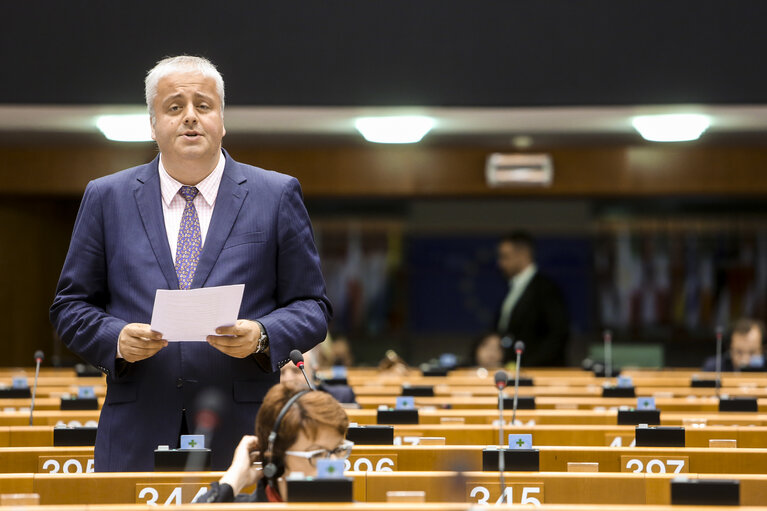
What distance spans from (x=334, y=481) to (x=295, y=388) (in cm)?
38

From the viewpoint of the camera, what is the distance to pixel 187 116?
2.78 metres

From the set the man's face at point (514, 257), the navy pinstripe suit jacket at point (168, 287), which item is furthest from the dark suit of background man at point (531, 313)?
the navy pinstripe suit jacket at point (168, 287)

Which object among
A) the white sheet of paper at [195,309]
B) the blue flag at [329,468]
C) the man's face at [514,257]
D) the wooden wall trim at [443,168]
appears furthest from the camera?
the wooden wall trim at [443,168]

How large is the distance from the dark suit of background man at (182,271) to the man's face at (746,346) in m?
5.99

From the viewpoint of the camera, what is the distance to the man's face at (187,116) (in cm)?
279

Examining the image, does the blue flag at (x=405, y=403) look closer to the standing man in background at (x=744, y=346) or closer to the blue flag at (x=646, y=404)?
the blue flag at (x=646, y=404)

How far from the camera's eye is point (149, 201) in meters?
2.88

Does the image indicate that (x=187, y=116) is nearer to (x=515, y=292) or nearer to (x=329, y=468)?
(x=329, y=468)

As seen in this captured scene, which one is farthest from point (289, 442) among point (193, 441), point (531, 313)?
point (531, 313)

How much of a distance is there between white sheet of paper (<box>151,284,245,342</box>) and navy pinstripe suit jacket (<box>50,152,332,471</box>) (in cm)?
23

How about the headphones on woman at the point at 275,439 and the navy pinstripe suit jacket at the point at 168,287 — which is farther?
the navy pinstripe suit jacket at the point at 168,287

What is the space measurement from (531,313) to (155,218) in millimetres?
6473

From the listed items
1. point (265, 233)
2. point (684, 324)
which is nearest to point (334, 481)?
point (265, 233)

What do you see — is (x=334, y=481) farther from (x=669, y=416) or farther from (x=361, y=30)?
(x=361, y=30)
